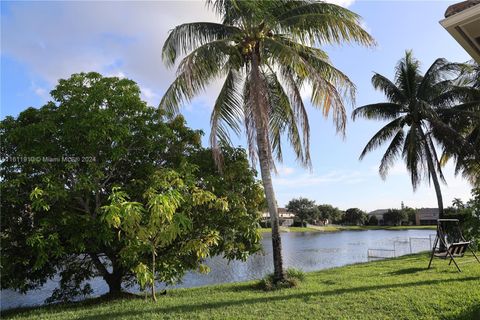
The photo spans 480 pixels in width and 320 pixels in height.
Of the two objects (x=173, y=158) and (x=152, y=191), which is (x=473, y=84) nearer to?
(x=173, y=158)

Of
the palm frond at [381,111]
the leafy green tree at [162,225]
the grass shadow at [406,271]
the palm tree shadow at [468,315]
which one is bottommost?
the grass shadow at [406,271]

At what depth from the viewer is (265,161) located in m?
10.6

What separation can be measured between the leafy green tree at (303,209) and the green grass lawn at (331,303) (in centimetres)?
8372

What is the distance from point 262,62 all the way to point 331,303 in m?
6.40

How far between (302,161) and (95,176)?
223 inches

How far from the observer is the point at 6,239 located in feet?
32.1

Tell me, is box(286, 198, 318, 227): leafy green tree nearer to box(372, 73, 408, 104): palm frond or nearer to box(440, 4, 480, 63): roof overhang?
box(372, 73, 408, 104): palm frond

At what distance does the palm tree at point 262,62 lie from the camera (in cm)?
1005

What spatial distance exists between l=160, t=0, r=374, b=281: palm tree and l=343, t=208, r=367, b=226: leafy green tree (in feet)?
315

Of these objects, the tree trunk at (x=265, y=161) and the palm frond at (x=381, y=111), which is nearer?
the tree trunk at (x=265, y=161)

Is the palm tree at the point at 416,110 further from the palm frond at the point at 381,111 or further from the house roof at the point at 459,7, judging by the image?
the house roof at the point at 459,7

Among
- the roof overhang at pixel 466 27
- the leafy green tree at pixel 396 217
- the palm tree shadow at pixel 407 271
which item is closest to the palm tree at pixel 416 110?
the palm tree shadow at pixel 407 271

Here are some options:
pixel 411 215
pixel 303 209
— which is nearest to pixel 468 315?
pixel 303 209

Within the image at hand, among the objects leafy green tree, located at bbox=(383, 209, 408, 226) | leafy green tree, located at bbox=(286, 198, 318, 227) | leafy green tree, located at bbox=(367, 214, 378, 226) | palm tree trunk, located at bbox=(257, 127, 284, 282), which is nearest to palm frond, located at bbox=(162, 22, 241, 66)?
palm tree trunk, located at bbox=(257, 127, 284, 282)
